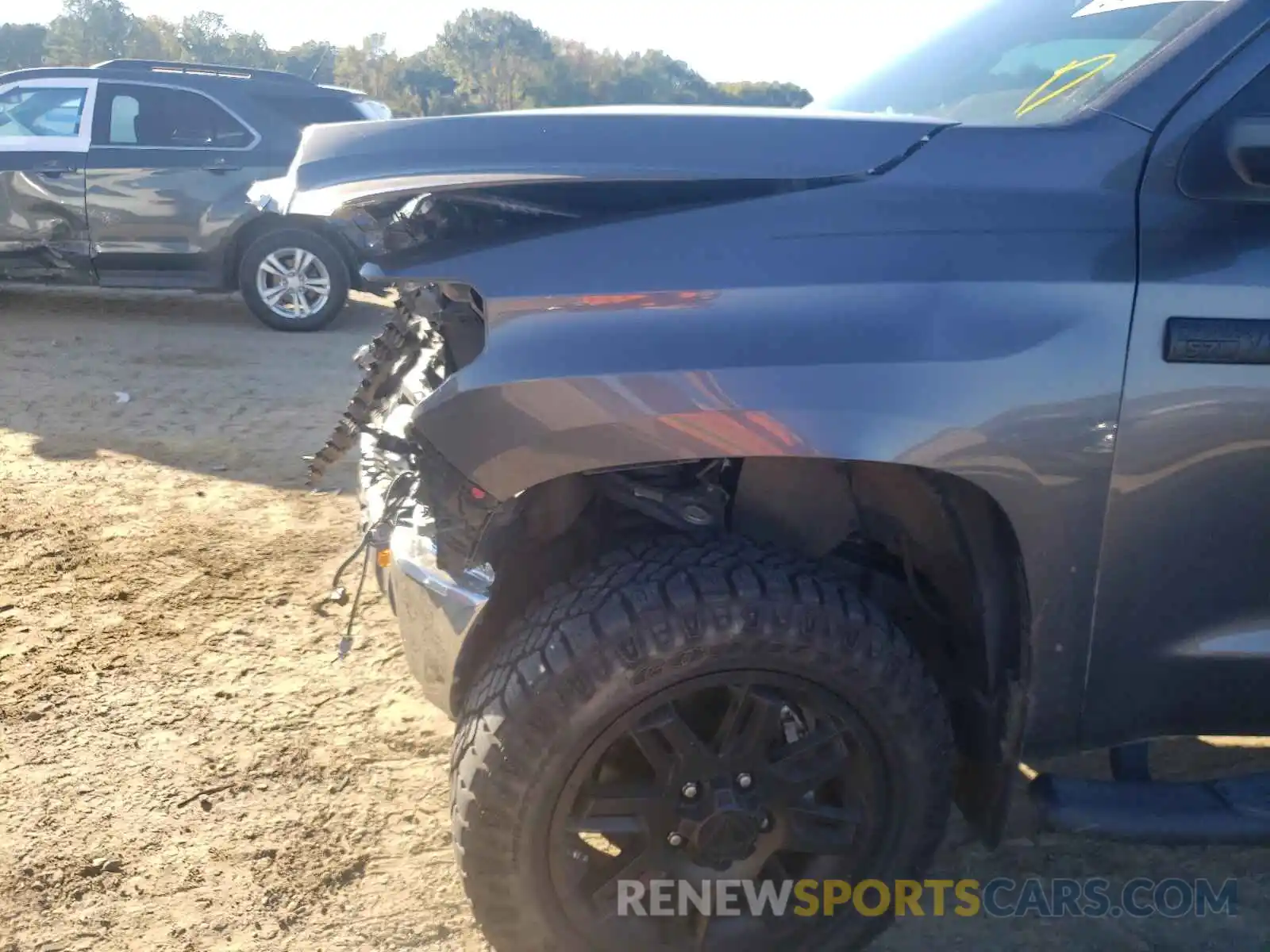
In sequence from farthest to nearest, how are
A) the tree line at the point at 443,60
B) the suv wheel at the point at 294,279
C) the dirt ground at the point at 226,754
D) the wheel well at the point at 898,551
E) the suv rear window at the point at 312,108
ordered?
the suv rear window at the point at 312,108 → the suv wheel at the point at 294,279 → the tree line at the point at 443,60 → the dirt ground at the point at 226,754 → the wheel well at the point at 898,551

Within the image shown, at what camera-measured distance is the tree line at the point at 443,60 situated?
5438 mm

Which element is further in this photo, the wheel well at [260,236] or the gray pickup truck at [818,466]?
the wheel well at [260,236]

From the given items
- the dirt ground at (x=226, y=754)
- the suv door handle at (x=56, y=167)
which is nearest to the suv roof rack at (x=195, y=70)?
the suv door handle at (x=56, y=167)

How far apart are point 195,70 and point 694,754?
8.34 meters

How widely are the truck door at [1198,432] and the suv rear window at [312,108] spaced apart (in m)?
7.43

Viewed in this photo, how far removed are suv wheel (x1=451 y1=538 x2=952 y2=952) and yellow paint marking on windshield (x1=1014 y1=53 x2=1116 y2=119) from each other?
1.11 metres

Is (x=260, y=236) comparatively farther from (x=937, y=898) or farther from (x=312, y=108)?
(x=937, y=898)

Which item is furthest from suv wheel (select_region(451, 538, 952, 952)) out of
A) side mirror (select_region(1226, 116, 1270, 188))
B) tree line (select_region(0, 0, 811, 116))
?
tree line (select_region(0, 0, 811, 116))

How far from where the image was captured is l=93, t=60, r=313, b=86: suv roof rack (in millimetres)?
8398

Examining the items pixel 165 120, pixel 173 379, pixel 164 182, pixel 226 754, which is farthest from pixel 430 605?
pixel 165 120

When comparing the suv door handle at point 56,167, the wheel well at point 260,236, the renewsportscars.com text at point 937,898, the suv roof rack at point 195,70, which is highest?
the suv roof rack at point 195,70

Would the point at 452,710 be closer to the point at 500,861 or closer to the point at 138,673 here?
the point at 500,861

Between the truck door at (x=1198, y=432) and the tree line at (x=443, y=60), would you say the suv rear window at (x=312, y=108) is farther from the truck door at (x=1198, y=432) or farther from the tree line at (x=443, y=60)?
the truck door at (x=1198, y=432)

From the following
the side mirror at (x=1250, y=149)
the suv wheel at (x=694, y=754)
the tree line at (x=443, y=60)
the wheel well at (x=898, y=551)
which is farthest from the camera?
the tree line at (x=443, y=60)
